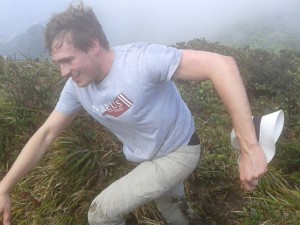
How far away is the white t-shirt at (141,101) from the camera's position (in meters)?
2.53

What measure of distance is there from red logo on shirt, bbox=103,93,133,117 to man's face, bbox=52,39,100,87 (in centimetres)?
21

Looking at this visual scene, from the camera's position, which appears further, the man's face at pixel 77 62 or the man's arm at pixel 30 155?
the man's arm at pixel 30 155

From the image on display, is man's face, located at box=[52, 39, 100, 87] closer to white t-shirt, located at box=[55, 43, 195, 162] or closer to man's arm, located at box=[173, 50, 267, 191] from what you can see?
white t-shirt, located at box=[55, 43, 195, 162]

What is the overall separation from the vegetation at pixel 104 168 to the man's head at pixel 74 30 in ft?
6.71

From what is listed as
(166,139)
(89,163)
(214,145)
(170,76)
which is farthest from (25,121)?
(170,76)

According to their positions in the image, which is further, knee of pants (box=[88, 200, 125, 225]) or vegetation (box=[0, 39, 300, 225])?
vegetation (box=[0, 39, 300, 225])

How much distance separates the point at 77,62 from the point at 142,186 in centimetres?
100

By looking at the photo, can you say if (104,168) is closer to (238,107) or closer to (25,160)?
(25,160)

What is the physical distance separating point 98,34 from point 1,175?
2.99 meters

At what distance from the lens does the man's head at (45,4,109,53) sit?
2.59 metres

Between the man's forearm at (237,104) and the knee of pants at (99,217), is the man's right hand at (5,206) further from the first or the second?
the man's forearm at (237,104)

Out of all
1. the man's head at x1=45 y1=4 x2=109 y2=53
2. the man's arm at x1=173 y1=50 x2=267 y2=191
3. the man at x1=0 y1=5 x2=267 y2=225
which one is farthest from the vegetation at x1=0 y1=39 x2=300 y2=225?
the man's head at x1=45 y1=4 x2=109 y2=53

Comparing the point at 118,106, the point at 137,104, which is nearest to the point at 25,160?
the point at 118,106

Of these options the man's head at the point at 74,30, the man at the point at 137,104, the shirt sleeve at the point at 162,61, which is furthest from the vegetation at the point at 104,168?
the man's head at the point at 74,30
